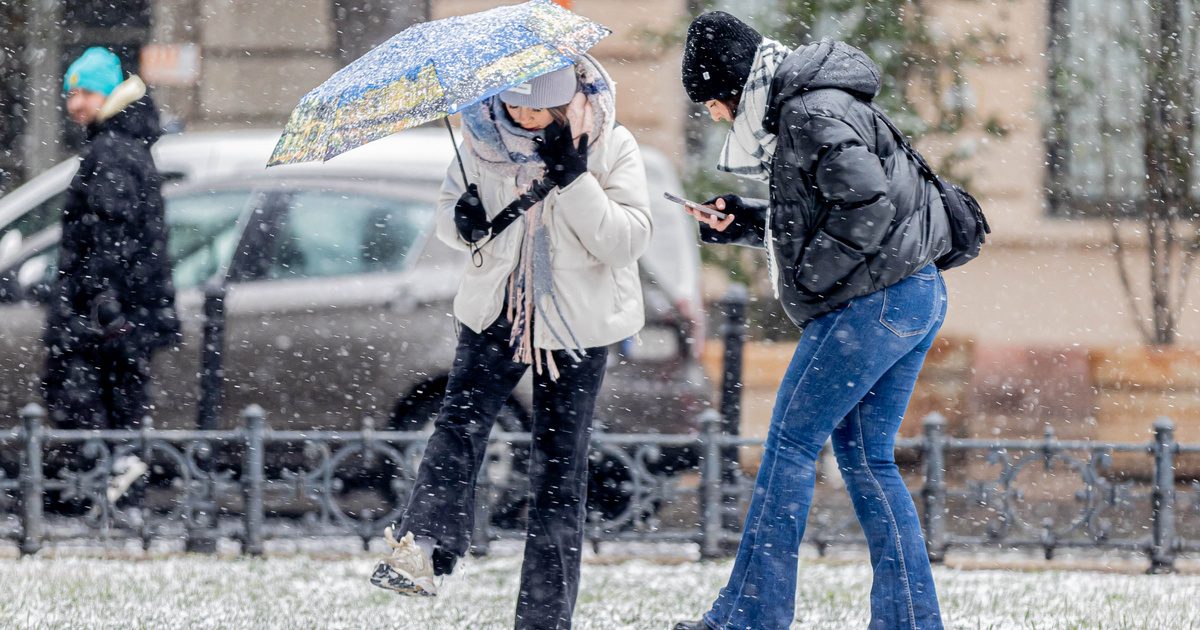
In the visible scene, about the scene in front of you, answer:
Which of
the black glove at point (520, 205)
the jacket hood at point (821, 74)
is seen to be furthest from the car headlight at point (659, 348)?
the jacket hood at point (821, 74)

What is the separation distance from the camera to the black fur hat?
392cm

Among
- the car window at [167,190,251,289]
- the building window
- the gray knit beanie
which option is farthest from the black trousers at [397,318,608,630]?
the building window

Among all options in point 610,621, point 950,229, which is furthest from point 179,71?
point 950,229

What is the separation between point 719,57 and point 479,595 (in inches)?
86.5

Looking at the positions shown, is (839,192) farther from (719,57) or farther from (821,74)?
(719,57)

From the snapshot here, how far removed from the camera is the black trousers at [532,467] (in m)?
4.20

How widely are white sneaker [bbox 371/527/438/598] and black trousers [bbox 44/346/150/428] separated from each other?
2.90 metres

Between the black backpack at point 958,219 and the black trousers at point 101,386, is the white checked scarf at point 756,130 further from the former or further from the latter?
the black trousers at point 101,386

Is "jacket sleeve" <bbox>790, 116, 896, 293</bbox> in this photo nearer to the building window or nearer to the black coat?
the black coat

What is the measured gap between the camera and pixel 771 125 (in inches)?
154

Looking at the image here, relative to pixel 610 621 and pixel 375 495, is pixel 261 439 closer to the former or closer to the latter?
pixel 375 495

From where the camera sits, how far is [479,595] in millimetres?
5371

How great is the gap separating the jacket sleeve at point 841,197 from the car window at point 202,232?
3972 mm

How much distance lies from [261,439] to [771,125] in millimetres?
3161
